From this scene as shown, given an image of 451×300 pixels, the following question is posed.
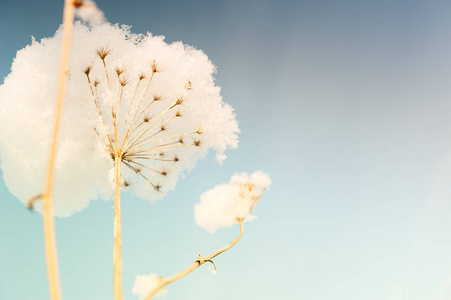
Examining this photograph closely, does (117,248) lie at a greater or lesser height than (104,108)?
lesser

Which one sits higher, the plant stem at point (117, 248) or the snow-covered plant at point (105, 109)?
the snow-covered plant at point (105, 109)

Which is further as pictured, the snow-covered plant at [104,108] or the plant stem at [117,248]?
the snow-covered plant at [104,108]

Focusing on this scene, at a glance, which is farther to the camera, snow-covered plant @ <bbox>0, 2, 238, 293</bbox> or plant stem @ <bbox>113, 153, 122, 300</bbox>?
snow-covered plant @ <bbox>0, 2, 238, 293</bbox>

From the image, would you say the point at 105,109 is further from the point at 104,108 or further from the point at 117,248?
the point at 117,248

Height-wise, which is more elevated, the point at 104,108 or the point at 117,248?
the point at 104,108

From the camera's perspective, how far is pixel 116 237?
14.2 ft

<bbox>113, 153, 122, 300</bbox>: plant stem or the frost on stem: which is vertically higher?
the frost on stem

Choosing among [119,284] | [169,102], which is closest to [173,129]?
[169,102]

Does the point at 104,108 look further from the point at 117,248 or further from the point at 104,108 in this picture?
the point at 117,248

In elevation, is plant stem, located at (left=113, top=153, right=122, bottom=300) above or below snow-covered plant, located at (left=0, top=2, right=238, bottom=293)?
below

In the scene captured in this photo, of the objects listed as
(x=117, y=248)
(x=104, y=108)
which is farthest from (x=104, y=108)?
(x=117, y=248)

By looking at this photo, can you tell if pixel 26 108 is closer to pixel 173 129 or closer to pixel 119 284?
pixel 173 129

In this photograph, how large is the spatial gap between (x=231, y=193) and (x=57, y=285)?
2.79 m

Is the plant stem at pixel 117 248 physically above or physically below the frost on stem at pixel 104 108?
below
